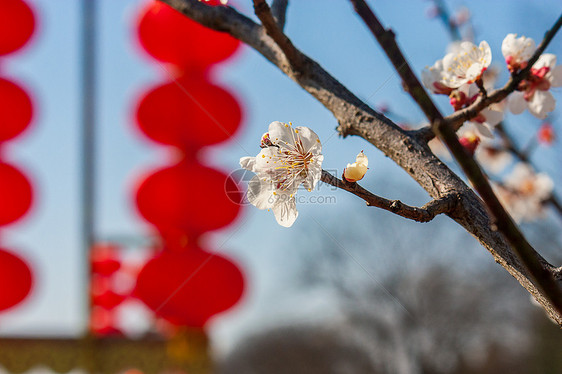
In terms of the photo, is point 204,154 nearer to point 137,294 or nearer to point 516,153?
point 137,294

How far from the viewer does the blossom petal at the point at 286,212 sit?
26 centimetres

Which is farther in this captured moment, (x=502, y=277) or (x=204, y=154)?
(x=502, y=277)

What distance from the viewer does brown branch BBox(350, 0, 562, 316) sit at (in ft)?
0.57

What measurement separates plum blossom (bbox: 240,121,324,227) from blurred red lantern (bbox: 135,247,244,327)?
0.90m

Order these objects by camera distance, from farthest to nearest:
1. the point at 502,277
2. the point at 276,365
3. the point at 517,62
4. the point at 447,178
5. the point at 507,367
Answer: the point at 276,365 < the point at 507,367 < the point at 502,277 < the point at 517,62 < the point at 447,178

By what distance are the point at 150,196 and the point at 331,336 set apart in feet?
23.9

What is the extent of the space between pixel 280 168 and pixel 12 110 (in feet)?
3.55

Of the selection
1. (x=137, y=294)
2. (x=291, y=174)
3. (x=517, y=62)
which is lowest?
(x=137, y=294)

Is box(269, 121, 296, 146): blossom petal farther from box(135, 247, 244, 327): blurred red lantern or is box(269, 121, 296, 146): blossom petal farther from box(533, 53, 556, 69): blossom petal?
box(135, 247, 244, 327): blurred red lantern

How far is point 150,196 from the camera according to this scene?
3.82 ft

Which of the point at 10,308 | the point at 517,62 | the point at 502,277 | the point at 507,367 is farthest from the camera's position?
the point at 507,367

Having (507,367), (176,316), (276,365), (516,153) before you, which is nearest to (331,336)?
(276,365)

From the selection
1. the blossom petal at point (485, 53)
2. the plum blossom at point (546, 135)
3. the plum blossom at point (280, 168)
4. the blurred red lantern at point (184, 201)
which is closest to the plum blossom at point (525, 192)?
the plum blossom at point (546, 135)

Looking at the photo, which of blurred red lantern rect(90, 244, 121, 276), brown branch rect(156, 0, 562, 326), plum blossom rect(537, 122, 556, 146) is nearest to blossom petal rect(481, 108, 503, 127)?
brown branch rect(156, 0, 562, 326)
